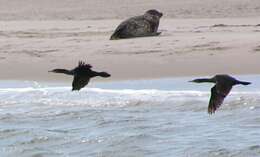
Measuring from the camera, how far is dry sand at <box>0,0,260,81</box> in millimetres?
11094

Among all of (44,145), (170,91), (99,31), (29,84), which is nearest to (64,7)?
(99,31)

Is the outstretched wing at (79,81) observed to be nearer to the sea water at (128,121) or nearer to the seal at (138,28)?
the sea water at (128,121)

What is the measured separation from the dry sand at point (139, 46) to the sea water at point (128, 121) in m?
0.46

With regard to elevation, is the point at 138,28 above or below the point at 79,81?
below

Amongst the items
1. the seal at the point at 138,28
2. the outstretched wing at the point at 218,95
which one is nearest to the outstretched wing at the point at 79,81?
the outstretched wing at the point at 218,95

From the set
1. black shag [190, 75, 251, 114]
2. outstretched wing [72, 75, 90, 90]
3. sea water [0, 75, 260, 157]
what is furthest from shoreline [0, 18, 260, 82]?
outstretched wing [72, 75, 90, 90]

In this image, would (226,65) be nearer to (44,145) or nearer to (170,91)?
(170,91)

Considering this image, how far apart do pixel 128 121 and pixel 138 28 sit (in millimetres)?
3848

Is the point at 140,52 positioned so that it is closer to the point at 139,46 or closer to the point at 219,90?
the point at 139,46

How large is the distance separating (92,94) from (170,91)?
3.16 feet

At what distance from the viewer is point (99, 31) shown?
13547 millimetres

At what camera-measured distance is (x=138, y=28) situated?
12.9 m

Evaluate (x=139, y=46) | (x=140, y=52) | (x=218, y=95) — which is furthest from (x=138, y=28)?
(x=218, y=95)

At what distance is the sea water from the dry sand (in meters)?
0.46
